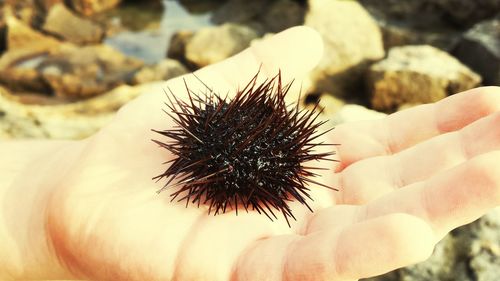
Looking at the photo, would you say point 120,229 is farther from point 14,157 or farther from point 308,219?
point 14,157

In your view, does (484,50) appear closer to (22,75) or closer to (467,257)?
(467,257)

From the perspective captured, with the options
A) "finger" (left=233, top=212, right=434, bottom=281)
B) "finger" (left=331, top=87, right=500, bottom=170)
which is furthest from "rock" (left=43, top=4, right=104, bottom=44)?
"finger" (left=233, top=212, right=434, bottom=281)

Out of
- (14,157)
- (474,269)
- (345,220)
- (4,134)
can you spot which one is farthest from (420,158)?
(4,134)

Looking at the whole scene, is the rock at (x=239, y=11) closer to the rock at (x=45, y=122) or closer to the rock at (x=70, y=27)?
the rock at (x=70, y=27)

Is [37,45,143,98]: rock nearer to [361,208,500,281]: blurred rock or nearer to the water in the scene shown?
the water

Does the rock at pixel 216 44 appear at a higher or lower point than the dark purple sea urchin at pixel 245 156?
higher

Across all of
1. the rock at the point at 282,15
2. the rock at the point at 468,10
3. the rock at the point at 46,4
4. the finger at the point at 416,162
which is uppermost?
the rock at the point at 46,4

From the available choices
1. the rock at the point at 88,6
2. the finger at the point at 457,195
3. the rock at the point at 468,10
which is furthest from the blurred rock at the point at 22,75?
the finger at the point at 457,195
